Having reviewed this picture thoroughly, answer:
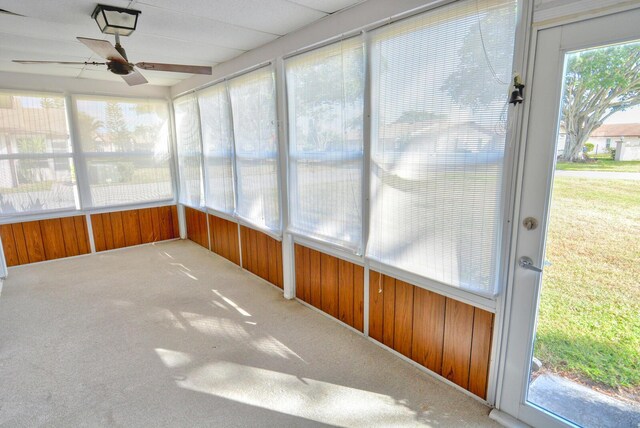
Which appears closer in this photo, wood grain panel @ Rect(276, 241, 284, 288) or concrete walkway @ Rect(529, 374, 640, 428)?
concrete walkway @ Rect(529, 374, 640, 428)

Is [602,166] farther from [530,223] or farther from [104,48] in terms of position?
[104,48]

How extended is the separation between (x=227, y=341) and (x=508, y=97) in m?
2.43

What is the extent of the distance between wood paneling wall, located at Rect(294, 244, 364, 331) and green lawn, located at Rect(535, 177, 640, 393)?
4.08 ft

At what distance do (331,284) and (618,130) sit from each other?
2.09m

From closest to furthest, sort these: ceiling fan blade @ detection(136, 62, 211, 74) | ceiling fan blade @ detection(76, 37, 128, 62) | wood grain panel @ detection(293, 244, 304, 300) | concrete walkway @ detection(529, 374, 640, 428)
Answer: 1. concrete walkway @ detection(529, 374, 640, 428)
2. ceiling fan blade @ detection(76, 37, 128, 62)
3. ceiling fan blade @ detection(136, 62, 211, 74)
4. wood grain panel @ detection(293, 244, 304, 300)

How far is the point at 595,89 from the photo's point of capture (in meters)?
1.46

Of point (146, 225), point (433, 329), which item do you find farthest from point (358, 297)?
point (146, 225)

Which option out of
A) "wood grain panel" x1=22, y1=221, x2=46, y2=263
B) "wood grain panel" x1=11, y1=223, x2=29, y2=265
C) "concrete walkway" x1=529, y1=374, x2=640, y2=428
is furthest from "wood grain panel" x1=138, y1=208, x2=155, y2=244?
"concrete walkway" x1=529, y1=374, x2=640, y2=428

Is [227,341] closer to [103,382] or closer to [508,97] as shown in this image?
[103,382]

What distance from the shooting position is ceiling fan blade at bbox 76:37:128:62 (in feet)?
6.82

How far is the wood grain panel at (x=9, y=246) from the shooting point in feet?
14.0

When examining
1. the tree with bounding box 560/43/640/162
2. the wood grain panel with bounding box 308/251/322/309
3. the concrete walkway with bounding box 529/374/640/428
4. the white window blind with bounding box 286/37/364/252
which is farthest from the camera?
the wood grain panel with bounding box 308/251/322/309

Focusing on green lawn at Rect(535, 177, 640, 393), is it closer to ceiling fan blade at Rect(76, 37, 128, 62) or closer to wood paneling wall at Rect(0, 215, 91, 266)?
ceiling fan blade at Rect(76, 37, 128, 62)

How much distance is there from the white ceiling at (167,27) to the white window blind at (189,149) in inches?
39.2
